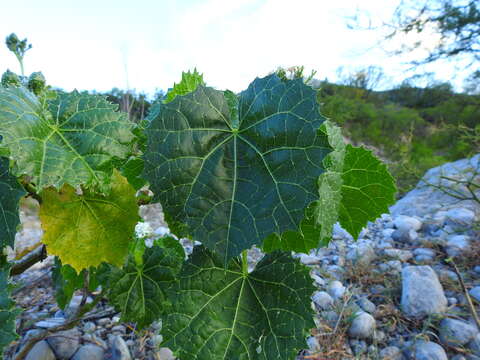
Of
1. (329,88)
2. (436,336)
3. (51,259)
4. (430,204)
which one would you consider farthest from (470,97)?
(51,259)

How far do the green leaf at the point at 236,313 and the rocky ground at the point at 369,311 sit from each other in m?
0.38

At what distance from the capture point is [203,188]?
51 cm

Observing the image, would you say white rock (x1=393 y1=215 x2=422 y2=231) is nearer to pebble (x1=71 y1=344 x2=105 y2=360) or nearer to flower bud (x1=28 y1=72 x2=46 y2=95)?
pebble (x1=71 y1=344 x2=105 y2=360)

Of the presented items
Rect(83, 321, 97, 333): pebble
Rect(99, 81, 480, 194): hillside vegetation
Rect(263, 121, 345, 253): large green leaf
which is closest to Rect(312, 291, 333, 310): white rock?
Rect(83, 321, 97, 333): pebble

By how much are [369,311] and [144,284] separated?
1.37 m

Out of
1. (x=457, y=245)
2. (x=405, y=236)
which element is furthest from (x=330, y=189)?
(x=405, y=236)

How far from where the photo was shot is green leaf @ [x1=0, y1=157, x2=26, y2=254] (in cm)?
49

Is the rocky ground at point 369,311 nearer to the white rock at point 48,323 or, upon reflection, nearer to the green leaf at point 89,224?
the white rock at point 48,323

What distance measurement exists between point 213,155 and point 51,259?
229 cm

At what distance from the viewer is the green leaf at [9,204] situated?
490mm

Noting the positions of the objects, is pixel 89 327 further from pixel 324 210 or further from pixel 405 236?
pixel 405 236

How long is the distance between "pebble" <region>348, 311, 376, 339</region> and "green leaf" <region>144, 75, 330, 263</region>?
1.47 metres

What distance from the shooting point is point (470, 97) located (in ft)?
32.3

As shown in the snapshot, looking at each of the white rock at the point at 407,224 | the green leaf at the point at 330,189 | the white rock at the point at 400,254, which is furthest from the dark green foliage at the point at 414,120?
the green leaf at the point at 330,189
